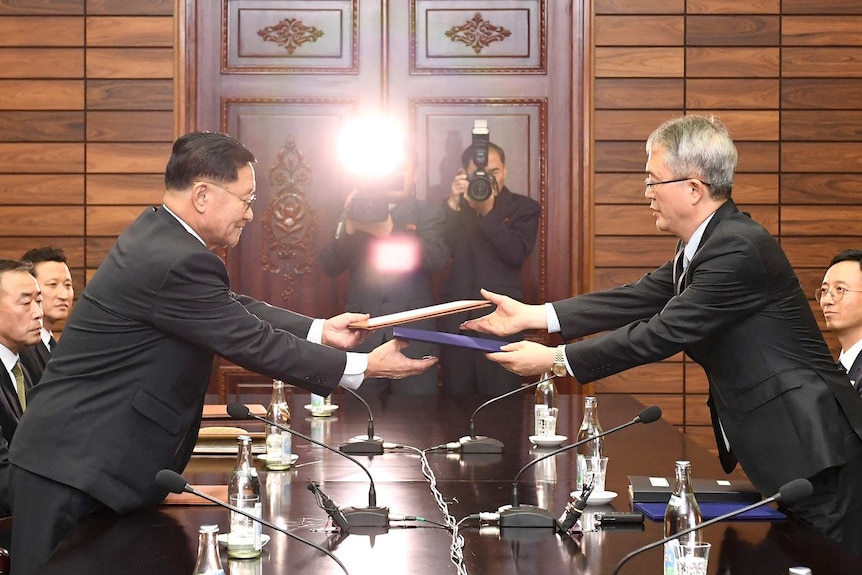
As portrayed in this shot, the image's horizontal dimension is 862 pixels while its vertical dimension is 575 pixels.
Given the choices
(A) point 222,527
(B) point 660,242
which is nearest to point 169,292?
Answer: (A) point 222,527

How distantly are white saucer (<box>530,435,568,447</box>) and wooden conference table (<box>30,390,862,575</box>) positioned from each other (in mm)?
45

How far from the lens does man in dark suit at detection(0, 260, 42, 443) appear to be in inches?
148

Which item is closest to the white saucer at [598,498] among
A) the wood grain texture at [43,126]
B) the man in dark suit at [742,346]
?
the man in dark suit at [742,346]

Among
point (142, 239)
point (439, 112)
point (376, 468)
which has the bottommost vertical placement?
point (376, 468)

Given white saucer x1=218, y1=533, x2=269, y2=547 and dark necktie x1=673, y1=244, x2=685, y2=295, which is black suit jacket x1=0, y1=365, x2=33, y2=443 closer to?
white saucer x1=218, y1=533, x2=269, y2=547

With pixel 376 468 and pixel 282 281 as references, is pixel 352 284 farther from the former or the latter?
pixel 376 468

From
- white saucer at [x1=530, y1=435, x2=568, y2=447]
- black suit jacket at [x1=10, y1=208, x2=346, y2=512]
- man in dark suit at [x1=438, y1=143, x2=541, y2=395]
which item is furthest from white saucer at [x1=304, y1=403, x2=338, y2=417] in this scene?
man in dark suit at [x1=438, y1=143, x2=541, y2=395]

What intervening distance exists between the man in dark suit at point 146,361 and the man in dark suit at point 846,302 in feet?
6.00

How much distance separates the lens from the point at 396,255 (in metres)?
5.67

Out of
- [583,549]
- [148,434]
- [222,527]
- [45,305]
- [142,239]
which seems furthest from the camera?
[45,305]

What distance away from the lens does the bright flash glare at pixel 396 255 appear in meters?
5.68

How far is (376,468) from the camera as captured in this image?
119 inches

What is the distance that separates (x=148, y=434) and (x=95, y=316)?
35cm

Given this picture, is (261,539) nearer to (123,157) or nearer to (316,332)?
(316,332)
